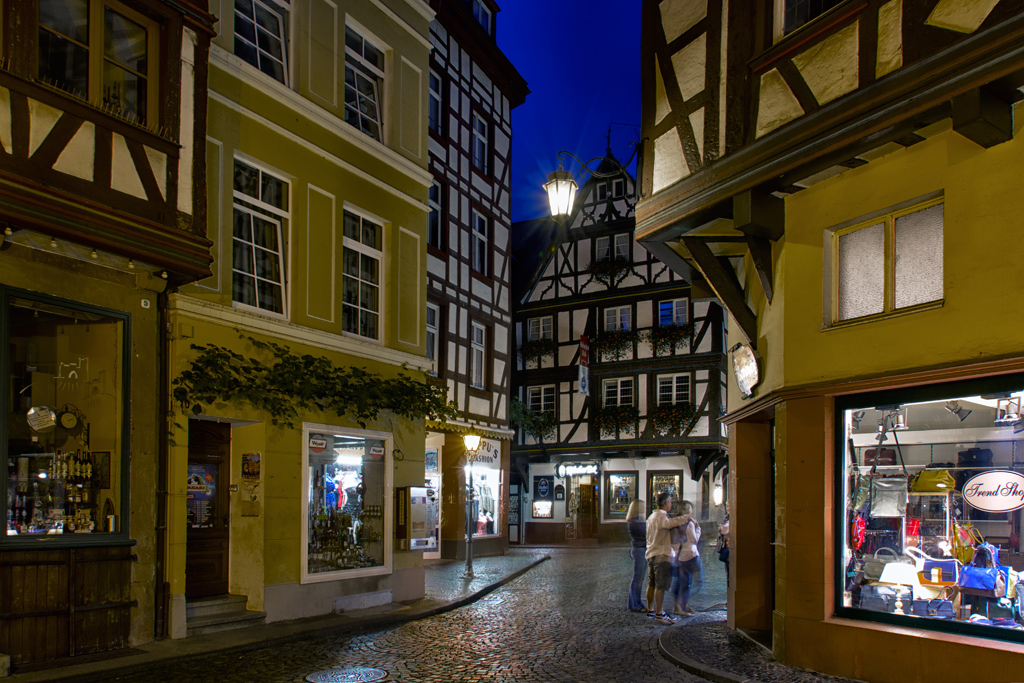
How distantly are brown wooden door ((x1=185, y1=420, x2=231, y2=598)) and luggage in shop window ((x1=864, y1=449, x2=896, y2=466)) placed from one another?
810 centimetres

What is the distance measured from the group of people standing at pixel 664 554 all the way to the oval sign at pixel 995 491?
16.3ft

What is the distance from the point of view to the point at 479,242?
81.1 feet

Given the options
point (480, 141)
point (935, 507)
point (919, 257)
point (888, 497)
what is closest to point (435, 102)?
point (480, 141)

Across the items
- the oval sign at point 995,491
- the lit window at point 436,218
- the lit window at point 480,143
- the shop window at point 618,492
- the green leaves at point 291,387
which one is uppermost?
the lit window at point 480,143

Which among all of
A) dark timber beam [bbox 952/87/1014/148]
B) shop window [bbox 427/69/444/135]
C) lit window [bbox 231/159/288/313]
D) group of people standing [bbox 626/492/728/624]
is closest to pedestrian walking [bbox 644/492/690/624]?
group of people standing [bbox 626/492/728/624]

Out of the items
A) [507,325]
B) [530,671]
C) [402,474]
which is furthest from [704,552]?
[530,671]

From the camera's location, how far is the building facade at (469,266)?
22.1 metres

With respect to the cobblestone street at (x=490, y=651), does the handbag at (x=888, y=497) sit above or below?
above

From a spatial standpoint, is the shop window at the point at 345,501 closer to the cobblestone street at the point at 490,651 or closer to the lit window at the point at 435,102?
the cobblestone street at the point at 490,651

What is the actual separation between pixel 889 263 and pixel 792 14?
2.92 m

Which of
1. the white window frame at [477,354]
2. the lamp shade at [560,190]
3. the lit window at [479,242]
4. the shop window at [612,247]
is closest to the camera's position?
the lamp shade at [560,190]

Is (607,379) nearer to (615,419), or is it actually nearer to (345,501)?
(615,419)

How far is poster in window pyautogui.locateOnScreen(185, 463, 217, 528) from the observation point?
36.1 ft

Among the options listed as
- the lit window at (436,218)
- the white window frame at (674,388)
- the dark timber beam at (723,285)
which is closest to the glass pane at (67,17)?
the dark timber beam at (723,285)
